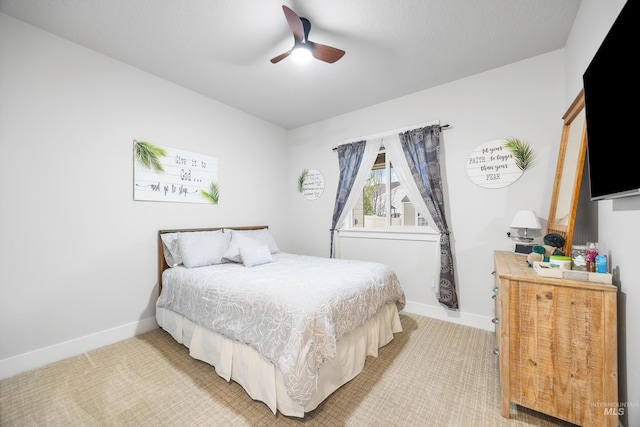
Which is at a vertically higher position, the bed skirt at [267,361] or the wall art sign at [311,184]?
the wall art sign at [311,184]

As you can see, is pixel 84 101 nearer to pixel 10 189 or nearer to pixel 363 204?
pixel 10 189

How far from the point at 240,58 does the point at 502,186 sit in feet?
9.75

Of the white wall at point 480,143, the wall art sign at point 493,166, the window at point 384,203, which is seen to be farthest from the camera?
the window at point 384,203

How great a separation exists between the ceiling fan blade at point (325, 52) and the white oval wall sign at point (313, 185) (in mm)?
2041

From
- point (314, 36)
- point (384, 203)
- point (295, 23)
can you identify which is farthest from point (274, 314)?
point (384, 203)

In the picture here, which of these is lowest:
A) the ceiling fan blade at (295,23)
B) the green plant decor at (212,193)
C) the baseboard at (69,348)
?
the baseboard at (69,348)

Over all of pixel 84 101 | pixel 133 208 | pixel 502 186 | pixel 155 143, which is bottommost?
pixel 133 208

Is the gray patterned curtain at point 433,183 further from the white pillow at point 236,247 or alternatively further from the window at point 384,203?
the white pillow at point 236,247

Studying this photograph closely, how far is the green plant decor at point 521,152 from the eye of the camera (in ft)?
8.07

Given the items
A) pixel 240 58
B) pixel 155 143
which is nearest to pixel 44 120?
pixel 155 143

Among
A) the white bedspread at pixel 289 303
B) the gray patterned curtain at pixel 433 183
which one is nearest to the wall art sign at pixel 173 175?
the white bedspread at pixel 289 303

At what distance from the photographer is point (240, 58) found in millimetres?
2428

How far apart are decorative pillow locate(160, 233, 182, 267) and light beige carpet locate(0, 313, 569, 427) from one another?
83cm

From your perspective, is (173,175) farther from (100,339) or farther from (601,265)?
(601,265)
